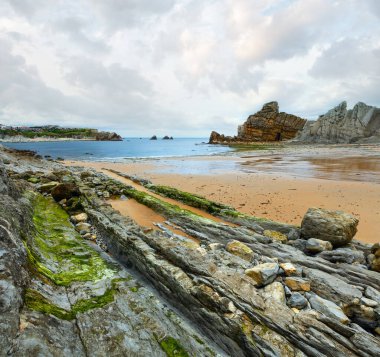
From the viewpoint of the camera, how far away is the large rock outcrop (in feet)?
289

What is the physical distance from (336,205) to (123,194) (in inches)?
541

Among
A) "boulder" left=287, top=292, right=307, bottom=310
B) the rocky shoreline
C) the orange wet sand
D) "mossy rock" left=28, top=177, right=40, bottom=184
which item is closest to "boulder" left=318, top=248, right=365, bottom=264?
the rocky shoreline

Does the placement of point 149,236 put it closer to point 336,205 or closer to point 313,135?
point 336,205

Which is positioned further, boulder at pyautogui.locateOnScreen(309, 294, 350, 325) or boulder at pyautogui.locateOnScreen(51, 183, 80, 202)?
boulder at pyautogui.locateOnScreen(51, 183, 80, 202)

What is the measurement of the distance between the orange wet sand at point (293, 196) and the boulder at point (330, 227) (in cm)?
210

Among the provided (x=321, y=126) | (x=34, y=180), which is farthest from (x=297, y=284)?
(x=321, y=126)

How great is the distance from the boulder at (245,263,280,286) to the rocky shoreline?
0.03 meters

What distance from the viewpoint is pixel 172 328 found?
5.14 m

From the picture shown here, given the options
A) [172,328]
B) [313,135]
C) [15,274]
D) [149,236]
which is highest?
[313,135]

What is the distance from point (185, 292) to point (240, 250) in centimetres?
308

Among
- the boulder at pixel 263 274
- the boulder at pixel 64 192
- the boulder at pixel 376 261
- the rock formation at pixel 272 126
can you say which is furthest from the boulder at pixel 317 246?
the rock formation at pixel 272 126

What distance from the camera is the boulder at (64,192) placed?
44.7ft

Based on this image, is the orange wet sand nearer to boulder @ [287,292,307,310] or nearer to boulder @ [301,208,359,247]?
boulder @ [301,208,359,247]

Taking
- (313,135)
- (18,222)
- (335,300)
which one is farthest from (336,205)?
(313,135)
